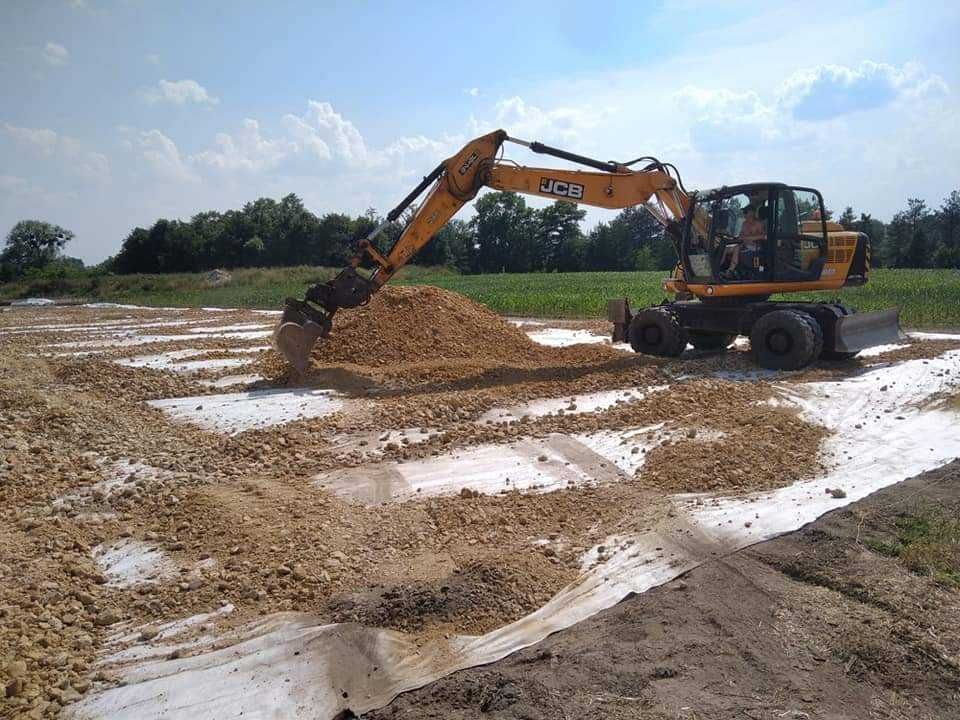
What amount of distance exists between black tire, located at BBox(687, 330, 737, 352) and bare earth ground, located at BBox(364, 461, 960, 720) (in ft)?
25.4

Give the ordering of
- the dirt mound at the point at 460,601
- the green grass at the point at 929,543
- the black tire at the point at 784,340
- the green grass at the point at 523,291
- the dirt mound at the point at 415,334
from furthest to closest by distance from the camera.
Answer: the green grass at the point at 523,291 < the dirt mound at the point at 415,334 < the black tire at the point at 784,340 < the green grass at the point at 929,543 < the dirt mound at the point at 460,601

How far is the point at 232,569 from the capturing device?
A: 14.2 ft

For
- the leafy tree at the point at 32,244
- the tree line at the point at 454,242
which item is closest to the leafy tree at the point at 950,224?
the tree line at the point at 454,242

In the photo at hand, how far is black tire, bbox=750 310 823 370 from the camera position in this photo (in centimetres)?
947

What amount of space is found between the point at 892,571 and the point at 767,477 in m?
1.76

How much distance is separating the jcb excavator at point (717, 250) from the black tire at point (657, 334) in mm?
76

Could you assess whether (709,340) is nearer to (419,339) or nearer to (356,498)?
(419,339)

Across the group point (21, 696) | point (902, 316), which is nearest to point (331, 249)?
point (902, 316)

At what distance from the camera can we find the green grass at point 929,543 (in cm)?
392

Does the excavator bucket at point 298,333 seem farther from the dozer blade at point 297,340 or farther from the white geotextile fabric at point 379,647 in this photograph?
the white geotextile fabric at point 379,647

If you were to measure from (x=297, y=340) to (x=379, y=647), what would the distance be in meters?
6.80

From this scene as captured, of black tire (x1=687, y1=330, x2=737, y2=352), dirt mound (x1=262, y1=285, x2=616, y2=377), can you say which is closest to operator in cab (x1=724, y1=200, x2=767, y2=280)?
black tire (x1=687, y1=330, x2=737, y2=352)

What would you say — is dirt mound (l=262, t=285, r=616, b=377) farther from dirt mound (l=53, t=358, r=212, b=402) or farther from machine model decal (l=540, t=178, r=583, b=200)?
machine model decal (l=540, t=178, r=583, b=200)

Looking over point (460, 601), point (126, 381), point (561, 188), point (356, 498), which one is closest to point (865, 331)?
point (561, 188)
